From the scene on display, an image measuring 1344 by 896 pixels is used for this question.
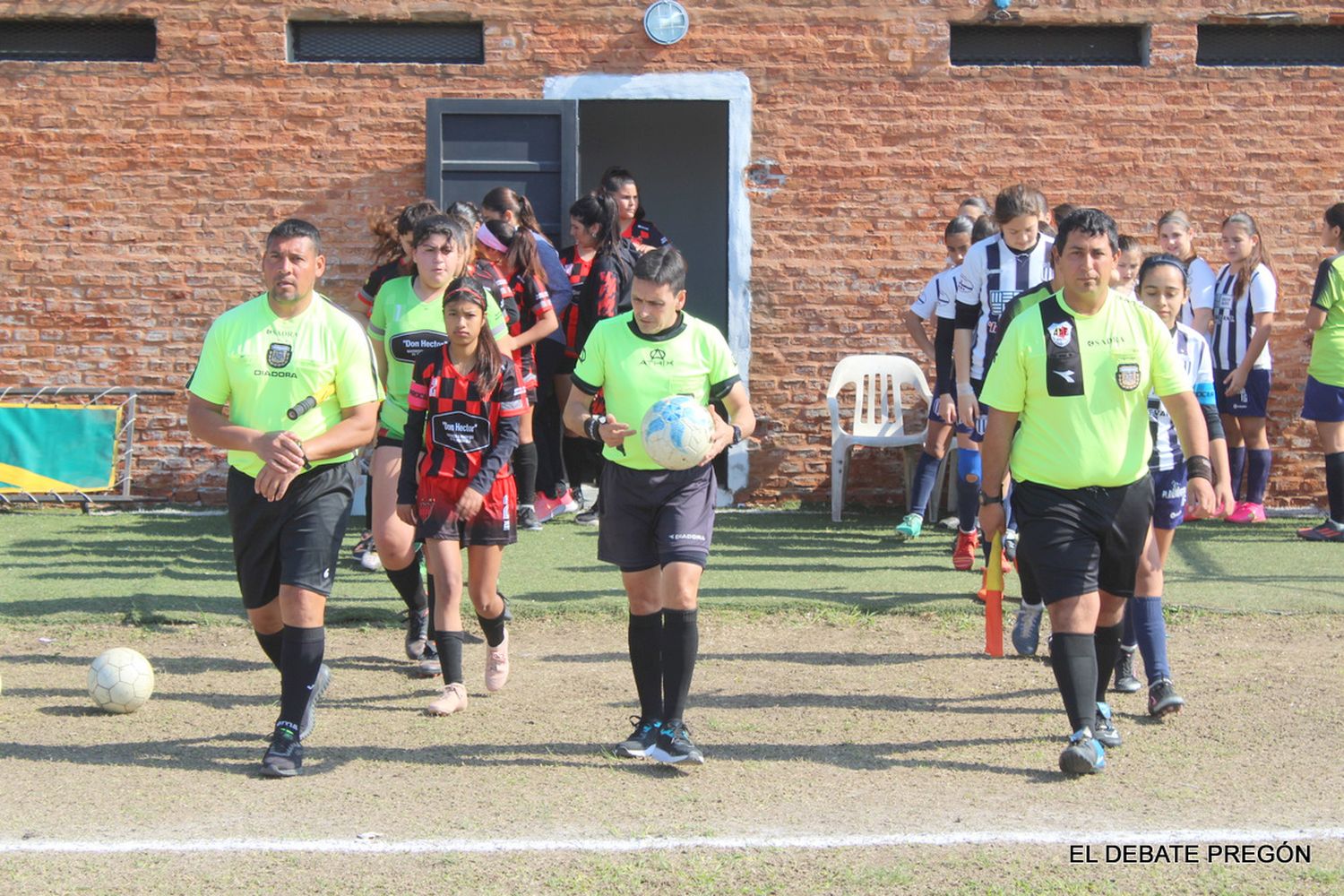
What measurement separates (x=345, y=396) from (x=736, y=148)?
626cm

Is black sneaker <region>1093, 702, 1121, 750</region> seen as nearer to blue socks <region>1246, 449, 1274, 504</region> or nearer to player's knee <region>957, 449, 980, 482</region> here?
player's knee <region>957, 449, 980, 482</region>

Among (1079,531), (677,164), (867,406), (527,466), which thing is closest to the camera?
(1079,531)

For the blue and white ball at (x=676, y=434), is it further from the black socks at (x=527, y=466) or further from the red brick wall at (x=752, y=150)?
the red brick wall at (x=752, y=150)

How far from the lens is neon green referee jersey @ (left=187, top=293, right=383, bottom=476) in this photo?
562cm

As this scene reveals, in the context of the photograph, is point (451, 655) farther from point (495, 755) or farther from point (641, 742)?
point (641, 742)

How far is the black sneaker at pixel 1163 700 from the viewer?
20.4 feet

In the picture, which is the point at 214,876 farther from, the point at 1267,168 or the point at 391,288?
the point at 1267,168

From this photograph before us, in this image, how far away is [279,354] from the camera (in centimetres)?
562

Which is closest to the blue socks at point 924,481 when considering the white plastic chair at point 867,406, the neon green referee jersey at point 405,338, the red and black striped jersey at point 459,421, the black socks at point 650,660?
the white plastic chair at point 867,406

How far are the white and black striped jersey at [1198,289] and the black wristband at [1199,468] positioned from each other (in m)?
5.76

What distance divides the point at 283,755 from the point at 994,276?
171 inches

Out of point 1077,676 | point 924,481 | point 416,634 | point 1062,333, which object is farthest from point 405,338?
point 924,481

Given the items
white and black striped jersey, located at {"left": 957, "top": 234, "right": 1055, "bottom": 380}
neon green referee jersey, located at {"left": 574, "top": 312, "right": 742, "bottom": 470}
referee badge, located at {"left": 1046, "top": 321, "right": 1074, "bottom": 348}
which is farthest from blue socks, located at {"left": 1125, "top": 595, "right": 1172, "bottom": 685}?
neon green referee jersey, located at {"left": 574, "top": 312, "right": 742, "bottom": 470}

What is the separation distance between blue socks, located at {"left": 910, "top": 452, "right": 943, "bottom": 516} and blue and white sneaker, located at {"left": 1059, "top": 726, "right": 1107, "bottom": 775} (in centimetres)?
457
